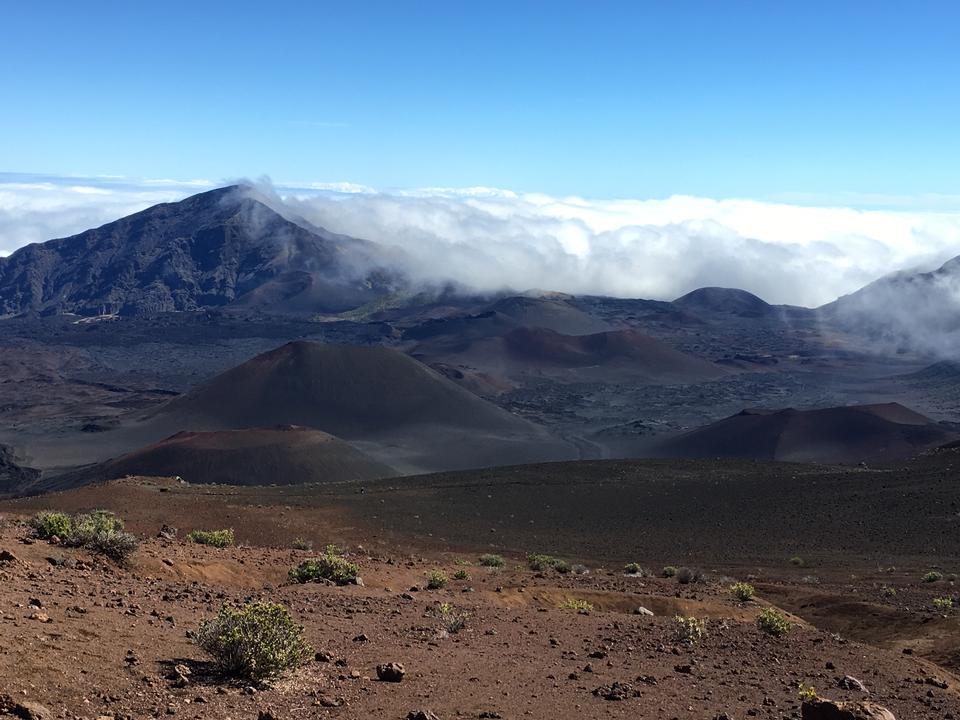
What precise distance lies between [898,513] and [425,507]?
1413 centimetres

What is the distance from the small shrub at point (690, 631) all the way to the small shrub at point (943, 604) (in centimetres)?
623

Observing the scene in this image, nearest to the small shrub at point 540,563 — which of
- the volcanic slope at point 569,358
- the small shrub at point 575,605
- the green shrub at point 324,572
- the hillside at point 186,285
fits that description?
the small shrub at point 575,605

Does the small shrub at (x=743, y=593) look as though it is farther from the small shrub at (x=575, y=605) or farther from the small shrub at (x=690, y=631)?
the small shrub at (x=690, y=631)

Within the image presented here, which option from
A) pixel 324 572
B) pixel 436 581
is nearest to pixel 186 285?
pixel 436 581

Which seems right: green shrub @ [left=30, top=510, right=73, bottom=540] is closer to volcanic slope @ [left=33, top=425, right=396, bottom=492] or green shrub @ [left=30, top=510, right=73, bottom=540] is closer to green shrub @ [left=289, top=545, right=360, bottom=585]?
green shrub @ [left=289, top=545, right=360, bottom=585]

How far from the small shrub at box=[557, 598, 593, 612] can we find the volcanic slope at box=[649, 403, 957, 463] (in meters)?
48.6

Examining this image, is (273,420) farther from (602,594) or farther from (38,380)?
(602,594)

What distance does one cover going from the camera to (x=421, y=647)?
35.8 feet

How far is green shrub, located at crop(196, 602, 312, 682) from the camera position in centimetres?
873

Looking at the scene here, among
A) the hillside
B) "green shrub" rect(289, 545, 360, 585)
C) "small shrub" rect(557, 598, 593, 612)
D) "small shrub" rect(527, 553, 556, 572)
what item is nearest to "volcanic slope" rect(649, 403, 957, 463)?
"small shrub" rect(527, 553, 556, 572)

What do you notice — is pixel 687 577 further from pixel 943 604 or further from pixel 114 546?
pixel 114 546

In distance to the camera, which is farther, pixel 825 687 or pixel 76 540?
pixel 76 540

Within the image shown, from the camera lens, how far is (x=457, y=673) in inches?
392

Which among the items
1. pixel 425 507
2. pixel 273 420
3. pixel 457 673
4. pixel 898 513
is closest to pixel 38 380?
pixel 273 420
